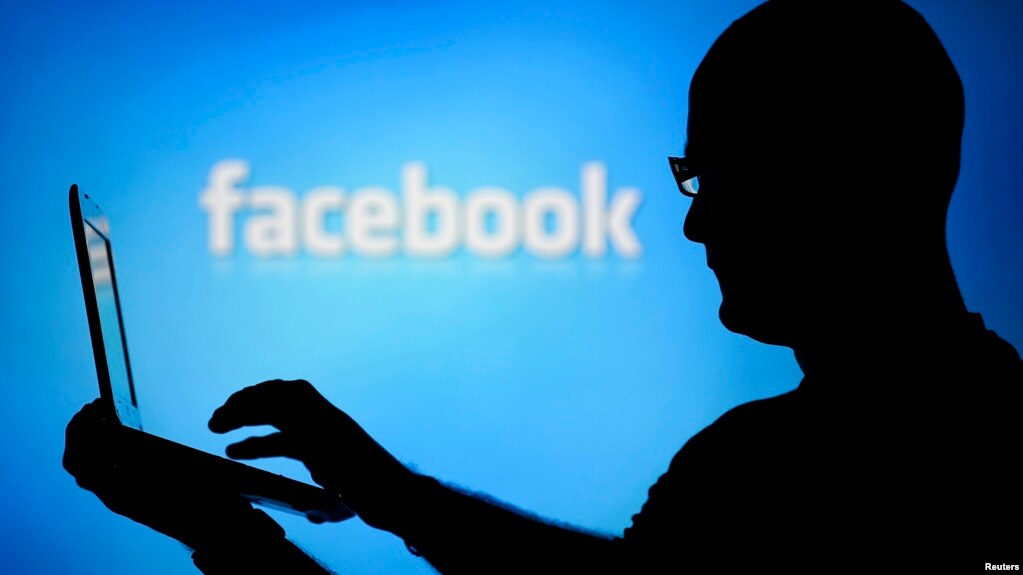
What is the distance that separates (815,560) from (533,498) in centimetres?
174

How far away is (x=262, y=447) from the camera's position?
0.95 metres

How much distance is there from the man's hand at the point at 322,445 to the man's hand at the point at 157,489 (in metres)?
0.16

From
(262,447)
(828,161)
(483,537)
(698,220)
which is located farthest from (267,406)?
→ (828,161)

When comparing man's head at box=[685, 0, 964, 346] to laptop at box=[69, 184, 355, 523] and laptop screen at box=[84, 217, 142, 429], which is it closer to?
laptop at box=[69, 184, 355, 523]

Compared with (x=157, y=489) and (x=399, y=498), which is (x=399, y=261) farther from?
(x=157, y=489)

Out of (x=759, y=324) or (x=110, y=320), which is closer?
(x=759, y=324)

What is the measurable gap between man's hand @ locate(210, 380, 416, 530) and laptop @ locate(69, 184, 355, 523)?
0.06 m

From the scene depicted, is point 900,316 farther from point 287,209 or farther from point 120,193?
point 120,193

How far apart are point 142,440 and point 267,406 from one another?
208 millimetres

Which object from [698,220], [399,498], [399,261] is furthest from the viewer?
[399,261]

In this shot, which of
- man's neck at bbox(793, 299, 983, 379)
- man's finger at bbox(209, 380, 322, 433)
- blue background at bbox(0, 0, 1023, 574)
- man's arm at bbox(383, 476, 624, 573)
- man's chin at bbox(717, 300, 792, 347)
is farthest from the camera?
blue background at bbox(0, 0, 1023, 574)

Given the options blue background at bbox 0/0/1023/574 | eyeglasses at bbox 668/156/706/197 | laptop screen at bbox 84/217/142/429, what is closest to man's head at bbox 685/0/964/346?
eyeglasses at bbox 668/156/706/197

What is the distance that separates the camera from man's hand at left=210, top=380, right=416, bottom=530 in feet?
3.08

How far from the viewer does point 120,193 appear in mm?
2432
